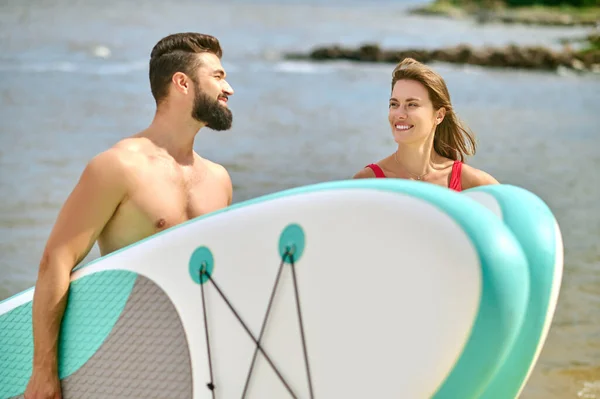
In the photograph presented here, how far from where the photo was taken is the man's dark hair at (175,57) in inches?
115

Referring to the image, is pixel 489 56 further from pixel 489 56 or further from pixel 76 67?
pixel 76 67

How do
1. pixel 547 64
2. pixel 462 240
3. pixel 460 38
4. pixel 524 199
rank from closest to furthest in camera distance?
pixel 462 240
pixel 524 199
pixel 547 64
pixel 460 38

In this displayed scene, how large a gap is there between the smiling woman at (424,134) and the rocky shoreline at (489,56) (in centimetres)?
1917

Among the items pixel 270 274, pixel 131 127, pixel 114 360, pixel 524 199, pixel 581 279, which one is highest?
pixel 524 199

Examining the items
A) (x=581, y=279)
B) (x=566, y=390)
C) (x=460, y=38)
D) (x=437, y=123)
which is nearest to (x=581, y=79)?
(x=460, y=38)

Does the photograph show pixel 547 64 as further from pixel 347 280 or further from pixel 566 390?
pixel 347 280

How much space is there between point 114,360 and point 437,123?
1.29 meters

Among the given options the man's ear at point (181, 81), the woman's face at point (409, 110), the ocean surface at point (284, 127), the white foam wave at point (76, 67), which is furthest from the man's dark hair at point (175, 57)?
the white foam wave at point (76, 67)

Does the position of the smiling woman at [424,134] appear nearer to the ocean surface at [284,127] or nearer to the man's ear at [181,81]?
the man's ear at [181,81]

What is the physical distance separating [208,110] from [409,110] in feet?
2.05

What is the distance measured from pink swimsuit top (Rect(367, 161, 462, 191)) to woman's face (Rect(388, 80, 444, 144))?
131 mm

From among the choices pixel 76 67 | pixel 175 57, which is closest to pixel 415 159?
pixel 175 57

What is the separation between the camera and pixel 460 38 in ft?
104

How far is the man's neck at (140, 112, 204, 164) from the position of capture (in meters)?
2.93
